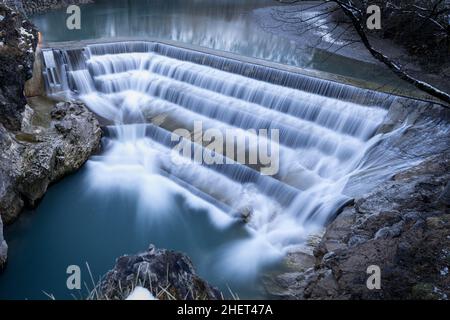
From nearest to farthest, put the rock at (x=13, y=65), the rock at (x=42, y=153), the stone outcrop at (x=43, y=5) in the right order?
the rock at (x=42, y=153) < the rock at (x=13, y=65) < the stone outcrop at (x=43, y=5)

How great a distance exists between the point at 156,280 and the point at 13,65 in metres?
8.27

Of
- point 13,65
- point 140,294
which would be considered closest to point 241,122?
point 13,65

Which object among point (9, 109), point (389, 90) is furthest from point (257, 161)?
point (9, 109)

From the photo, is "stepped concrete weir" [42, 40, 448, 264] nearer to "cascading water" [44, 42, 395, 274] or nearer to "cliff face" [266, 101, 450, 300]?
"cascading water" [44, 42, 395, 274]

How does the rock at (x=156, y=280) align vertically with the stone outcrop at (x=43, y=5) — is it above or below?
below

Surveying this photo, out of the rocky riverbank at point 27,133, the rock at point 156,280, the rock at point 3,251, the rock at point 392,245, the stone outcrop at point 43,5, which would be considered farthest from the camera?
the stone outcrop at point 43,5

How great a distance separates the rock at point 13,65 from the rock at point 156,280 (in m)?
7.09

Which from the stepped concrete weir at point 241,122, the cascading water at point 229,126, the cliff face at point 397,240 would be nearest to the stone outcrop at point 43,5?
the stepped concrete weir at point 241,122

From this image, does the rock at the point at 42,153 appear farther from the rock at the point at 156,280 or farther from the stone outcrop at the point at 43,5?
the stone outcrop at the point at 43,5

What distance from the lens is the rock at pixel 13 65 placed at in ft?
30.4

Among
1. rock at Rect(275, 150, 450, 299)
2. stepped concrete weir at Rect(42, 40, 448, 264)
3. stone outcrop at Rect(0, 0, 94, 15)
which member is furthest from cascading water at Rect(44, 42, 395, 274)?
stone outcrop at Rect(0, 0, 94, 15)

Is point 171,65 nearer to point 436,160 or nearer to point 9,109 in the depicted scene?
point 9,109

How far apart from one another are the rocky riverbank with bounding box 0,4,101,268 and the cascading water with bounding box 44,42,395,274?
814 millimetres

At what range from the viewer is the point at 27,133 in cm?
945
